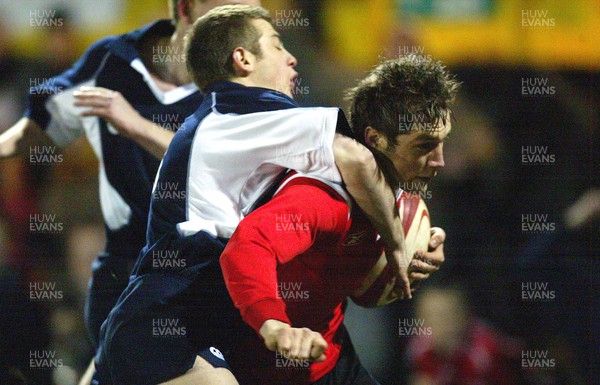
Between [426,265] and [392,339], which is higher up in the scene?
[426,265]

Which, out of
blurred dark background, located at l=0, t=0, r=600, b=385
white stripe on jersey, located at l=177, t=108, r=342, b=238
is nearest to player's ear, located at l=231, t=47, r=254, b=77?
white stripe on jersey, located at l=177, t=108, r=342, b=238

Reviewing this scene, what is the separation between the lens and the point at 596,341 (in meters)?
3.15

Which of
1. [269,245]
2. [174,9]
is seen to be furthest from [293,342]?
[174,9]

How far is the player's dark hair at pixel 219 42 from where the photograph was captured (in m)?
1.89

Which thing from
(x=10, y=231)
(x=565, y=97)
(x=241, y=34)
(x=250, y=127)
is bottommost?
(x=10, y=231)

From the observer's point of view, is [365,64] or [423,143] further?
[365,64]

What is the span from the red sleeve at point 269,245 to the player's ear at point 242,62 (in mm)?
381

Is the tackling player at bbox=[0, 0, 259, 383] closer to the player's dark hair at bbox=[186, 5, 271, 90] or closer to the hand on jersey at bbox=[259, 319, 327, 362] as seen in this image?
the player's dark hair at bbox=[186, 5, 271, 90]

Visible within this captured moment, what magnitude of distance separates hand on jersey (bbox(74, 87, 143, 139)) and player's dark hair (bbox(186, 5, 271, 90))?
25.1 inches

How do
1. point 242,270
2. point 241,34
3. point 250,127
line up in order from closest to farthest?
point 242,270, point 250,127, point 241,34

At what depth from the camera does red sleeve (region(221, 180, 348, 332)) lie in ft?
4.79

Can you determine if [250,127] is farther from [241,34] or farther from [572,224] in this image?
[572,224]

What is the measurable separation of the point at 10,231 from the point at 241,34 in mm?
1633

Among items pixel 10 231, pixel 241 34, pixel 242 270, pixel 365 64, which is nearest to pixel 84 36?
pixel 10 231
